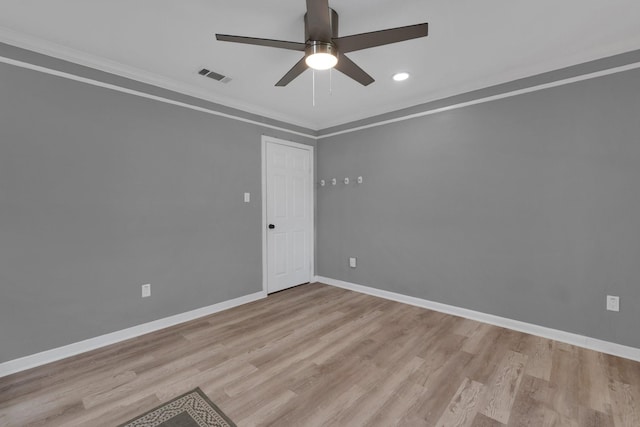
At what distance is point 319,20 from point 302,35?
650 mm

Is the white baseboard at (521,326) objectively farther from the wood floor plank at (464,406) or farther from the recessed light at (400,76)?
the recessed light at (400,76)

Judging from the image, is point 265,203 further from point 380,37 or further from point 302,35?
point 380,37

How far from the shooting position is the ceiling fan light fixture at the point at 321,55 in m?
1.79

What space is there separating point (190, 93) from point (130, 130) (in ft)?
2.56

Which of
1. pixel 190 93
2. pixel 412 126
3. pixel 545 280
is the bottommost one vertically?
pixel 545 280

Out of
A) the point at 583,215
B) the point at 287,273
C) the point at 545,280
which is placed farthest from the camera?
the point at 287,273

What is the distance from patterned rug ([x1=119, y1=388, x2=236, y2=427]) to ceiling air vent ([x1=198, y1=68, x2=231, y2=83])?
2.79 meters

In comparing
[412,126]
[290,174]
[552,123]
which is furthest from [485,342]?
[290,174]

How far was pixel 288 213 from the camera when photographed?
→ 4223 millimetres

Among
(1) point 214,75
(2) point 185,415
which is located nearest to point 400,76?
(1) point 214,75

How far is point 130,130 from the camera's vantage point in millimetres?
2711

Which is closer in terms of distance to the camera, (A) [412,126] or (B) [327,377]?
(B) [327,377]

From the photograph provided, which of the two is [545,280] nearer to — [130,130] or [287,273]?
[287,273]

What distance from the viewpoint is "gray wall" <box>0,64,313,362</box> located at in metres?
2.19
